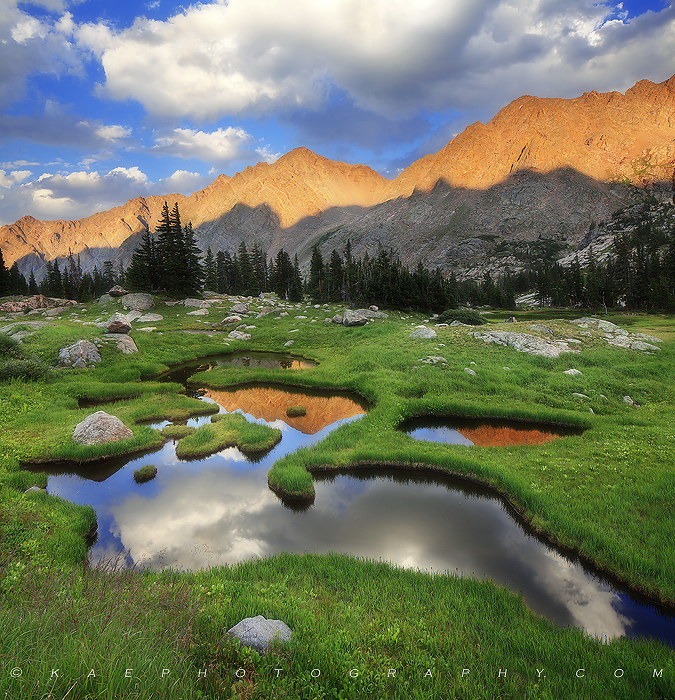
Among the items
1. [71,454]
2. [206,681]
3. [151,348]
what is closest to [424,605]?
[206,681]

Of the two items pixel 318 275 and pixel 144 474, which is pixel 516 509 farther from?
pixel 318 275

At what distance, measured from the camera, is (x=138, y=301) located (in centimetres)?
5584

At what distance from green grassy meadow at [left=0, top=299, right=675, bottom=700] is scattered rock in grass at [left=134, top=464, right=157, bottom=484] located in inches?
75.9

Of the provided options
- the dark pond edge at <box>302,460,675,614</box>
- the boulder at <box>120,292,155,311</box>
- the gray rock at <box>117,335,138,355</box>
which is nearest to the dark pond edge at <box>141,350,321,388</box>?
the gray rock at <box>117,335,138,355</box>

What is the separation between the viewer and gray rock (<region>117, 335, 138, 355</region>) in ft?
101

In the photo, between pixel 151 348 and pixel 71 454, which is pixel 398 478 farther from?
pixel 151 348

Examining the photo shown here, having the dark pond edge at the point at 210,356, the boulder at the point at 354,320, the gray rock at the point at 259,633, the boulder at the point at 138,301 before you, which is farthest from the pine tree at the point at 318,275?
the gray rock at the point at 259,633

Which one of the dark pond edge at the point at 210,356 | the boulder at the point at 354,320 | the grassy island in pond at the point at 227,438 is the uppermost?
the boulder at the point at 354,320

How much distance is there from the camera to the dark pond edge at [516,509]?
8102mm

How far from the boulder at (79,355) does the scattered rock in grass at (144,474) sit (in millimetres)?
18069

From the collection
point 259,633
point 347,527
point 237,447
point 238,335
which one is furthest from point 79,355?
point 259,633

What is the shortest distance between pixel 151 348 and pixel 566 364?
38.4 meters

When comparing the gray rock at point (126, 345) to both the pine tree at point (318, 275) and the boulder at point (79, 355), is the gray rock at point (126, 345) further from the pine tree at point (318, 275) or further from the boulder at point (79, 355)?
the pine tree at point (318, 275)

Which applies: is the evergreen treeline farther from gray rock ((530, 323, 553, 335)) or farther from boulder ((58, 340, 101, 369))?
gray rock ((530, 323, 553, 335))
